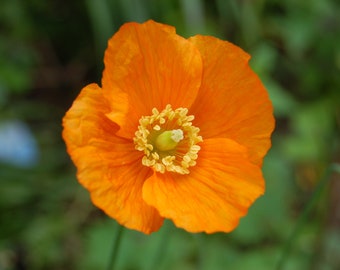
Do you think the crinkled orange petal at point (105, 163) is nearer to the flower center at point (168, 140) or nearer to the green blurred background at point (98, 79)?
the flower center at point (168, 140)

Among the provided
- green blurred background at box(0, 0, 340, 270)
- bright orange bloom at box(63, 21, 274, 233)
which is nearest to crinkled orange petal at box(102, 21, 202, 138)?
bright orange bloom at box(63, 21, 274, 233)

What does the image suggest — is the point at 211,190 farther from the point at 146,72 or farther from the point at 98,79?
the point at 98,79

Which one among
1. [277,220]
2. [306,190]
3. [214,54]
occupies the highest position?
[214,54]

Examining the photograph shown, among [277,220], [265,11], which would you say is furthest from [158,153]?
[265,11]

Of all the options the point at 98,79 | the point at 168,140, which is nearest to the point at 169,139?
the point at 168,140

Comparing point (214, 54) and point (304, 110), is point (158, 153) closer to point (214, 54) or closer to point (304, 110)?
point (214, 54)

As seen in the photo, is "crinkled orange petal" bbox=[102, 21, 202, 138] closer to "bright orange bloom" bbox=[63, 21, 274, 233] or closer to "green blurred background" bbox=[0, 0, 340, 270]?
"bright orange bloom" bbox=[63, 21, 274, 233]

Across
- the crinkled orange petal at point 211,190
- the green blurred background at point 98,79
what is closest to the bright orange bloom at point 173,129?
the crinkled orange petal at point 211,190
